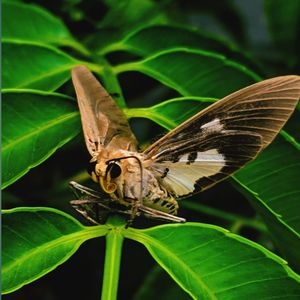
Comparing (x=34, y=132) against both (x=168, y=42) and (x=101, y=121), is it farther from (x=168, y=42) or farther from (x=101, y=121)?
(x=168, y=42)

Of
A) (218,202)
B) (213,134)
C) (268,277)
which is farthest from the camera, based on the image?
(218,202)

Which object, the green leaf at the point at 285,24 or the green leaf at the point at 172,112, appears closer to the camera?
the green leaf at the point at 172,112

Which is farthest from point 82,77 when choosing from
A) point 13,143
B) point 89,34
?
point 89,34

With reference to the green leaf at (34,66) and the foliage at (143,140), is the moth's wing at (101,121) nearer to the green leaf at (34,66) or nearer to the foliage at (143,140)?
the foliage at (143,140)

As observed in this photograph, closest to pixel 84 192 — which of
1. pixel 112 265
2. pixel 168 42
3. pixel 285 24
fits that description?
pixel 112 265

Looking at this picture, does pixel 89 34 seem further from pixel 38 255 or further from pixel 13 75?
pixel 38 255

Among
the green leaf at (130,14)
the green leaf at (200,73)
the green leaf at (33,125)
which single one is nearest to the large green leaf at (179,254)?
the green leaf at (33,125)

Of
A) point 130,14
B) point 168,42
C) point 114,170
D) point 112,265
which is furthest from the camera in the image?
point 130,14
